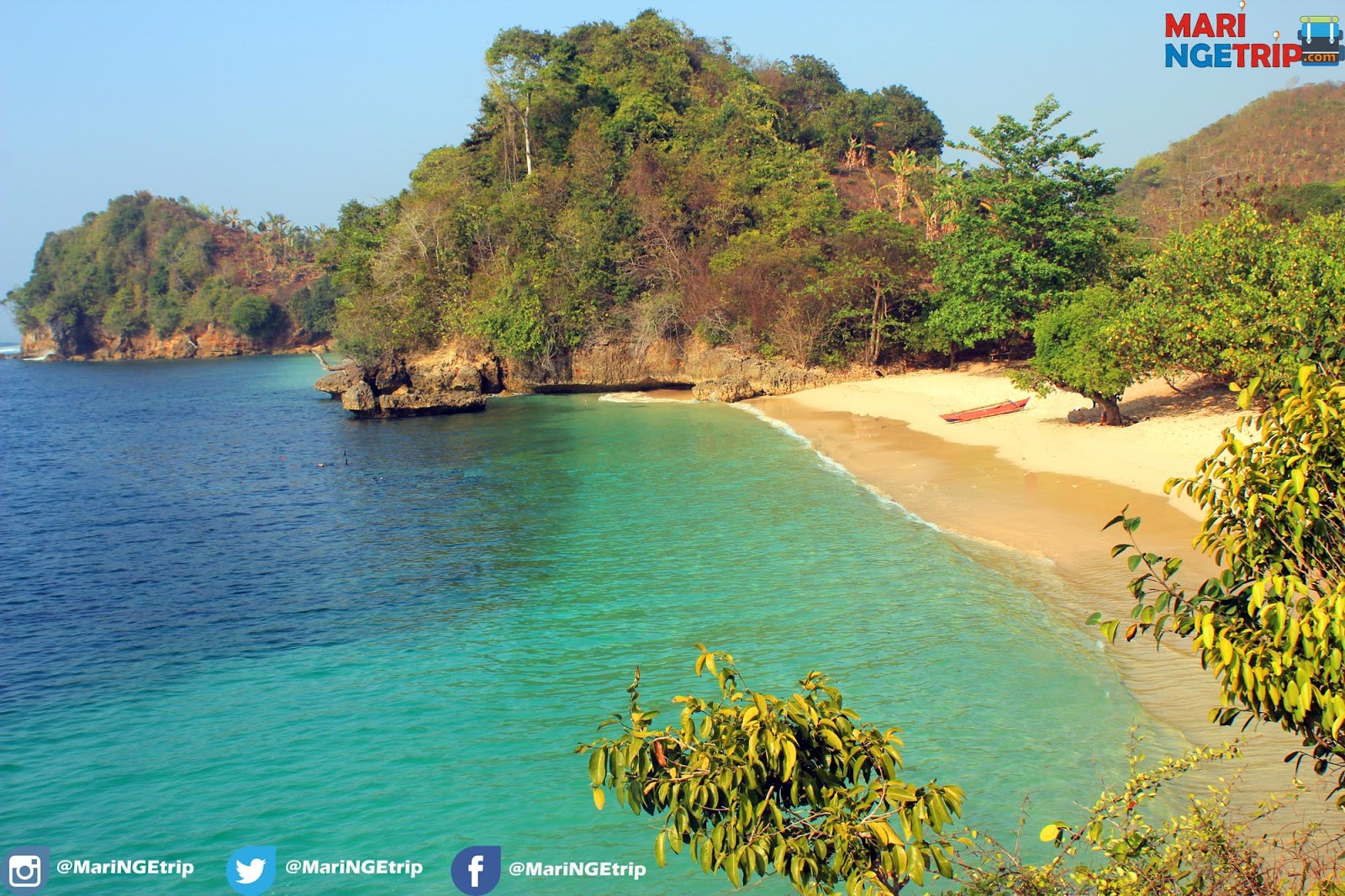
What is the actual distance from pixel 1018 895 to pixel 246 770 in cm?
791

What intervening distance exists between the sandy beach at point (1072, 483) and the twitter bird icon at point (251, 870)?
8505 millimetres

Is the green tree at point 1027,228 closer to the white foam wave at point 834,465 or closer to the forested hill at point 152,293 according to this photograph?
the white foam wave at point 834,465

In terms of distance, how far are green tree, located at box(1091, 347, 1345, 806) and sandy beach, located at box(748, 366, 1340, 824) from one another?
452 centimetres

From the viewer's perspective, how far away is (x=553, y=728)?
990cm

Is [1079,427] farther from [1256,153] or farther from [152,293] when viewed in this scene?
[152,293]

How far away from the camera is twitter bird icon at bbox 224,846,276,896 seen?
24.9 feet

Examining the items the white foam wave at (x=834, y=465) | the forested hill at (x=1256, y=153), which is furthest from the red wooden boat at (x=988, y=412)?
the forested hill at (x=1256, y=153)

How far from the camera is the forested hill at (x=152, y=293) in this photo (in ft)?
330

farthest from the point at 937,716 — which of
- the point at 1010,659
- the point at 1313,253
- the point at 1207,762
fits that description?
the point at 1313,253

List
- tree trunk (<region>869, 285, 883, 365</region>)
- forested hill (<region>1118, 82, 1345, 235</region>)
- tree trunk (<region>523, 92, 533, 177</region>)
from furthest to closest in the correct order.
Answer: tree trunk (<region>523, 92, 533, 177</region>) → forested hill (<region>1118, 82, 1345, 235</region>) → tree trunk (<region>869, 285, 883, 365</region>)

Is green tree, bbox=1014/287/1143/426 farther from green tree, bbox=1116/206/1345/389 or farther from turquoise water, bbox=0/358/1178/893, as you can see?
turquoise water, bbox=0/358/1178/893

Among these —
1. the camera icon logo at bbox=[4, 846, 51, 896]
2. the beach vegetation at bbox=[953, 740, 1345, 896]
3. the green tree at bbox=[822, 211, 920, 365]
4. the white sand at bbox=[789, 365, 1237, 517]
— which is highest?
the green tree at bbox=[822, 211, 920, 365]

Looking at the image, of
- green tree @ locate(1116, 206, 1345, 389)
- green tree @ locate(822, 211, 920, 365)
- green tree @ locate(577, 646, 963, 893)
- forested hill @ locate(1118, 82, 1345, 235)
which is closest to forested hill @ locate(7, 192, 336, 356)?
green tree @ locate(822, 211, 920, 365)

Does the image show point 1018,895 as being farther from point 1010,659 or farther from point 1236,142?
point 1236,142
